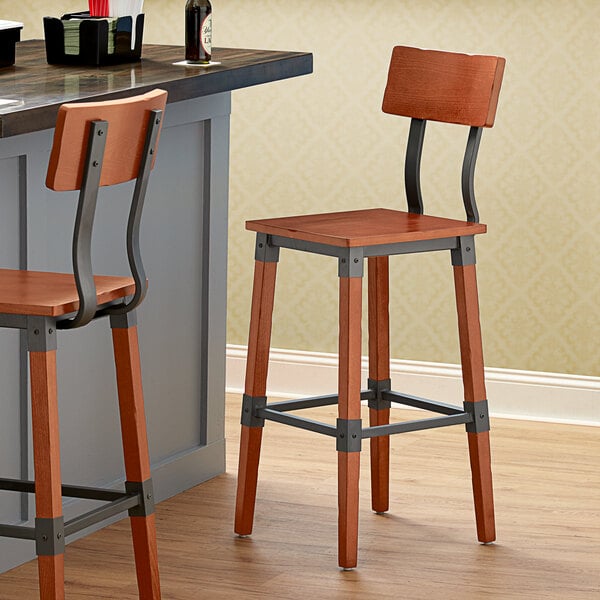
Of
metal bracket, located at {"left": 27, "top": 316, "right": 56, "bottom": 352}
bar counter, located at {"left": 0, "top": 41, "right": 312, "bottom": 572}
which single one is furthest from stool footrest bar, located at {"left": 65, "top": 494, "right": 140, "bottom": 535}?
bar counter, located at {"left": 0, "top": 41, "right": 312, "bottom": 572}

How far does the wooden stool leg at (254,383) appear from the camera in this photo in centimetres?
301

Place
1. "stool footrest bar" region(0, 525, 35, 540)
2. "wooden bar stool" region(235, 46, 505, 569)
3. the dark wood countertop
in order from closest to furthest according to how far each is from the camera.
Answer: "stool footrest bar" region(0, 525, 35, 540), the dark wood countertop, "wooden bar stool" region(235, 46, 505, 569)

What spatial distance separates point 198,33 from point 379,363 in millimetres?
885

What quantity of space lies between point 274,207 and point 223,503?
51.8 inches

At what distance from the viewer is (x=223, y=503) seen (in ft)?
11.0

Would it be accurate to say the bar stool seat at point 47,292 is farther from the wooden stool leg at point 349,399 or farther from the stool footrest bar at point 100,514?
the wooden stool leg at point 349,399

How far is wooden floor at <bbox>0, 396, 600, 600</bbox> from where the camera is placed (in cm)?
280

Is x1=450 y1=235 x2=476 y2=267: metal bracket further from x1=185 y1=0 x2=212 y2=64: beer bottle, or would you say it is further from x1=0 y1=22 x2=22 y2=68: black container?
x1=0 y1=22 x2=22 y2=68: black container

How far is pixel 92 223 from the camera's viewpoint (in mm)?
2236

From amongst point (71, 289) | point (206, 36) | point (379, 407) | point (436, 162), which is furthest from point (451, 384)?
point (71, 289)

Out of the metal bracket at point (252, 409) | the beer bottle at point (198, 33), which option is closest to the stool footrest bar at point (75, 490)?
the metal bracket at point (252, 409)

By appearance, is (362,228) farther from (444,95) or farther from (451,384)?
(451,384)

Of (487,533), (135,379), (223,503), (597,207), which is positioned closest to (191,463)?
(223,503)

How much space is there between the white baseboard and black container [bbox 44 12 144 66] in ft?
5.31
